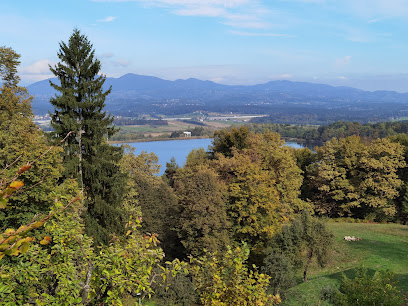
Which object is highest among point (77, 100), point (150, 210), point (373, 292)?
point (77, 100)

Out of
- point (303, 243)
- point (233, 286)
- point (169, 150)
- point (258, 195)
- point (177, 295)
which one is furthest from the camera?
point (169, 150)

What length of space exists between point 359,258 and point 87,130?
19.6 meters

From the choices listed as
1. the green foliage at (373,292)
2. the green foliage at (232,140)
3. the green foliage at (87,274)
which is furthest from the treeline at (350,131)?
the green foliage at (87,274)

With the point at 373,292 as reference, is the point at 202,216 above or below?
below

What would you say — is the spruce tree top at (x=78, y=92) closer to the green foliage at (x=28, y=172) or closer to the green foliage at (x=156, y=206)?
the green foliage at (x=28, y=172)

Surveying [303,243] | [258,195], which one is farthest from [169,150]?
[303,243]

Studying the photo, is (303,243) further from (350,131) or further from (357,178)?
(350,131)

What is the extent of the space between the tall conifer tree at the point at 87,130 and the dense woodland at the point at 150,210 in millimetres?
67

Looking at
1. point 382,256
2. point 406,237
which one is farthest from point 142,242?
point 406,237

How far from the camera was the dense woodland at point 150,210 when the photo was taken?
18.7ft

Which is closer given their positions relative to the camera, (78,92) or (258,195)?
(78,92)

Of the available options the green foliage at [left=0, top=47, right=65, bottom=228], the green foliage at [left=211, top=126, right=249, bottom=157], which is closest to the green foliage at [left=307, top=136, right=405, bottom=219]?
the green foliage at [left=211, top=126, right=249, bottom=157]

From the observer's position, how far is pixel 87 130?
64.5ft

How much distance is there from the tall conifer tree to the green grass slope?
1140 centimetres
